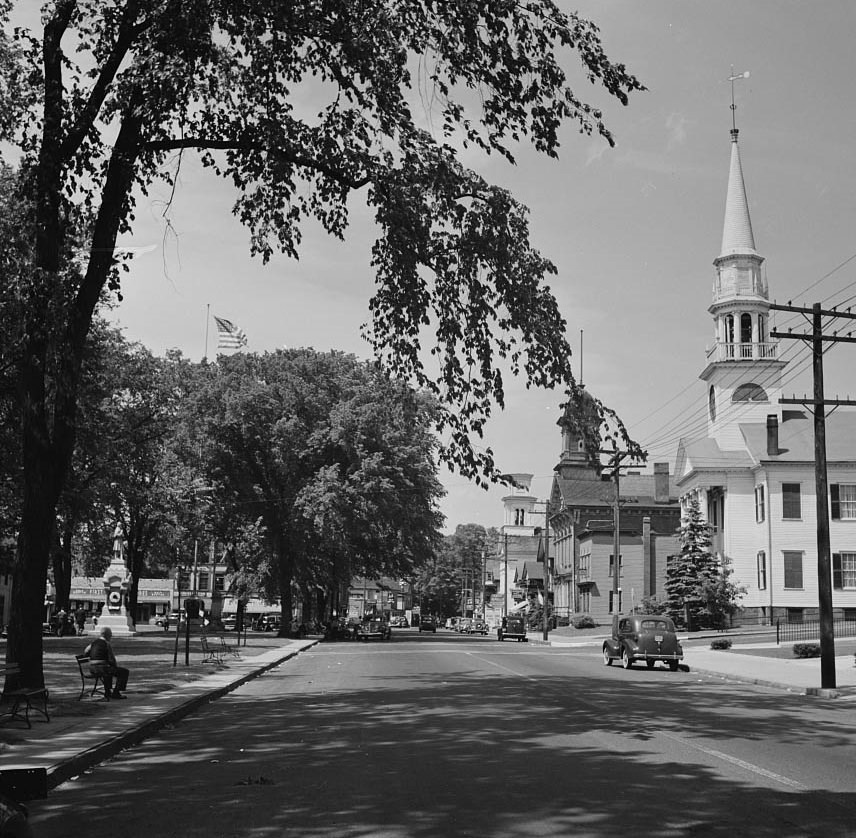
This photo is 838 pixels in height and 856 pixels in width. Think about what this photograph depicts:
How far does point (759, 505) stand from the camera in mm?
63406

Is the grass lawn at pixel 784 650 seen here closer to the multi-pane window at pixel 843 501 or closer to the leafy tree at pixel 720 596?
the leafy tree at pixel 720 596

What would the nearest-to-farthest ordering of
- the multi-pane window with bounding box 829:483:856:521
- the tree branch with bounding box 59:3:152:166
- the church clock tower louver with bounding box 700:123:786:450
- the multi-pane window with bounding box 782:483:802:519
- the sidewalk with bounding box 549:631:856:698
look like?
the tree branch with bounding box 59:3:152:166 → the sidewalk with bounding box 549:631:856:698 → the multi-pane window with bounding box 829:483:856:521 → the multi-pane window with bounding box 782:483:802:519 → the church clock tower louver with bounding box 700:123:786:450

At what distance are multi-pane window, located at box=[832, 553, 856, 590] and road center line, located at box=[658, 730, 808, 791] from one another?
170ft

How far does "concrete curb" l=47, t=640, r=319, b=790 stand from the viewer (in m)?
10.5

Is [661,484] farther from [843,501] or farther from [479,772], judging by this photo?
[479,772]

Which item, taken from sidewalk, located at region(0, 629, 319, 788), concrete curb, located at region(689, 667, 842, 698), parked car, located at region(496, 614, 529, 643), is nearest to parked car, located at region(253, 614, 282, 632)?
parked car, located at region(496, 614, 529, 643)

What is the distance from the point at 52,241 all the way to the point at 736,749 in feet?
42.3

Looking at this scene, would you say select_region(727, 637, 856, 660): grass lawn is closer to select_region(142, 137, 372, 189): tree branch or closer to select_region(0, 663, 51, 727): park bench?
select_region(142, 137, 372, 189): tree branch

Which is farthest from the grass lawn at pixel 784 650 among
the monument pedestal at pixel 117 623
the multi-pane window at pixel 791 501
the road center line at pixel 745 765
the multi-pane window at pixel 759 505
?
the monument pedestal at pixel 117 623

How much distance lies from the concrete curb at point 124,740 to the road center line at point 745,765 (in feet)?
22.8

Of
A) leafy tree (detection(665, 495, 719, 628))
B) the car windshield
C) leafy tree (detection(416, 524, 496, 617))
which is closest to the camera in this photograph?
the car windshield

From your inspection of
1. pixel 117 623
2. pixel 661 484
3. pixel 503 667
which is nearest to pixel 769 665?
pixel 503 667

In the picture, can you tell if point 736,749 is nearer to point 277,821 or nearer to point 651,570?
point 277,821

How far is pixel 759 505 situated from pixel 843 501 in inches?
188
